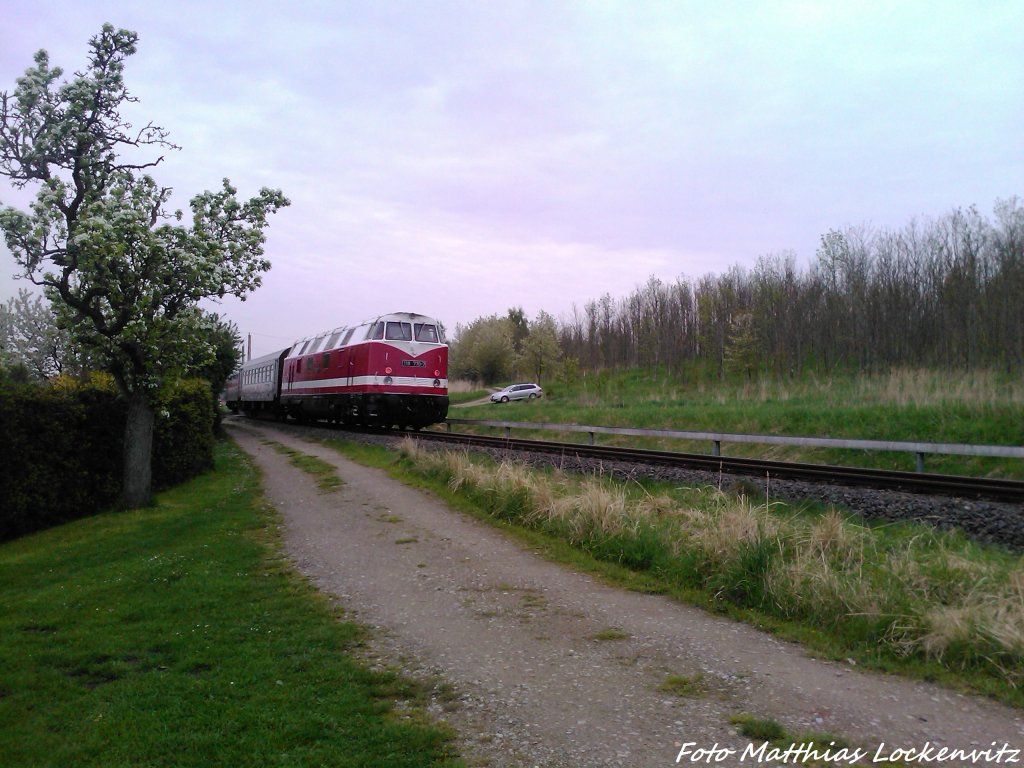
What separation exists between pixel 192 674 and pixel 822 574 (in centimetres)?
509

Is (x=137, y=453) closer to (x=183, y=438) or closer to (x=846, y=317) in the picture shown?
→ (x=183, y=438)

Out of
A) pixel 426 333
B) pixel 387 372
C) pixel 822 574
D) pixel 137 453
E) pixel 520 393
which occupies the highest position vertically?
pixel 426 333

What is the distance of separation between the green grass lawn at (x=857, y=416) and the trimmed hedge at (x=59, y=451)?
14.7 meters

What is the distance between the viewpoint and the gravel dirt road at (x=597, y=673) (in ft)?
13.9

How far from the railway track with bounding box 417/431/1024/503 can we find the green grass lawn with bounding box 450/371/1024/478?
11.5 feet

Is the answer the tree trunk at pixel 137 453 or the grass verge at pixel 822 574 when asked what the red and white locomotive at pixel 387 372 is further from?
the grass verge at pixel 822 574

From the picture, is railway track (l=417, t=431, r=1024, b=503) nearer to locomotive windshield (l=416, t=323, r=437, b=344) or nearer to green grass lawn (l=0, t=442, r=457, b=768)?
locomotive windshield (l=416, t=323, r=437, b=344)

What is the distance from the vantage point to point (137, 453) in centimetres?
1359

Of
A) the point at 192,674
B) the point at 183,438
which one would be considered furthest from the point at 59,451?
the point at 192,674

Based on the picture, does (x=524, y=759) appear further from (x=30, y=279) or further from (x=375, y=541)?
(x=30, y=279)

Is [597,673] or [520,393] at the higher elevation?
[520,393]

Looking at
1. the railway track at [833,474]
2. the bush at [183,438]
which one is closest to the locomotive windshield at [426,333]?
the railway track at [833,474]

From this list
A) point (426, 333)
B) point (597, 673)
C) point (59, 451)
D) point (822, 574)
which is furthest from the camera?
point (426, 333)

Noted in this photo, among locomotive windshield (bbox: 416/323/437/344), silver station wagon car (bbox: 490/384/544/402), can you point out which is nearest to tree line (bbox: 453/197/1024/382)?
silver station wagon car (bbox: 490/384/544/402)
